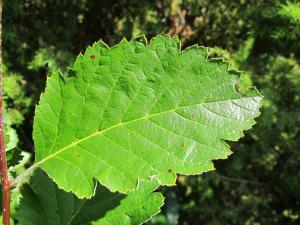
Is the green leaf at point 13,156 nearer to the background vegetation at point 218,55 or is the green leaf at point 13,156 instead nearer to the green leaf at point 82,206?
the green leaf at point 82,206

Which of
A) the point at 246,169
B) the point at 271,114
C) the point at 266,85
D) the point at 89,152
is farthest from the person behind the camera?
the point at 246,169

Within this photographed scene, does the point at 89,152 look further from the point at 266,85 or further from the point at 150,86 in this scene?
the point at 266,85

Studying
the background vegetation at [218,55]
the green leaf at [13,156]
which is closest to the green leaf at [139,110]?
the green leaf at [13,156]

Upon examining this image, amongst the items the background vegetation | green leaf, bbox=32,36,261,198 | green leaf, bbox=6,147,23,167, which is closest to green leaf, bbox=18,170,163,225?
green leaf, bbox=6,147,23,167

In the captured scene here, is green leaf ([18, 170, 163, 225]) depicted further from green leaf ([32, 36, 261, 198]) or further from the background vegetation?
the background vegetation

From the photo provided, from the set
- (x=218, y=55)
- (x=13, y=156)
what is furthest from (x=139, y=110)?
(x=218, y=55)

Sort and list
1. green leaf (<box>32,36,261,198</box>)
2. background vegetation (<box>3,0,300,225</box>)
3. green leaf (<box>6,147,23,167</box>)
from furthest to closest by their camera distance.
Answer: background vegetation (<box>3,0,300,225</box>)
green leaf (<box>6,147,23,167</box>)
green leaf (<box>32,36,261,198</box>)

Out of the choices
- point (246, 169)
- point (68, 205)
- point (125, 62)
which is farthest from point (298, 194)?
point (125, 62)
